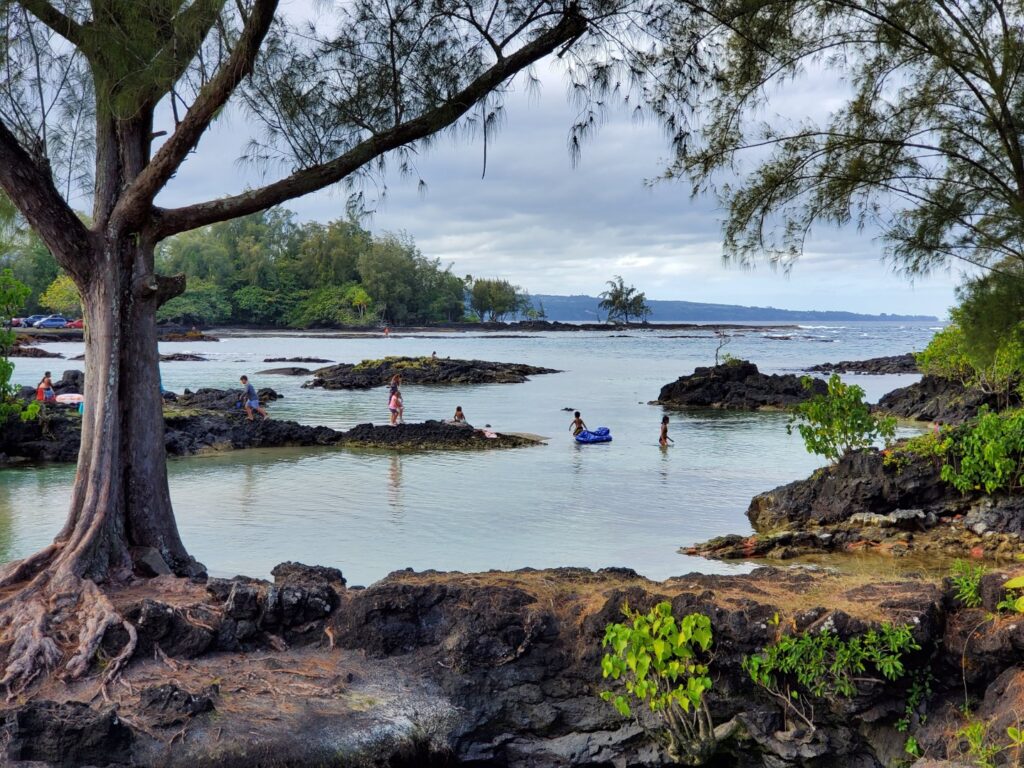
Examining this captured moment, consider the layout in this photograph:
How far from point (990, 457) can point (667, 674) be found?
27.2 feet

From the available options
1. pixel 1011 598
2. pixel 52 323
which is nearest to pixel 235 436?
pixel 1011 598

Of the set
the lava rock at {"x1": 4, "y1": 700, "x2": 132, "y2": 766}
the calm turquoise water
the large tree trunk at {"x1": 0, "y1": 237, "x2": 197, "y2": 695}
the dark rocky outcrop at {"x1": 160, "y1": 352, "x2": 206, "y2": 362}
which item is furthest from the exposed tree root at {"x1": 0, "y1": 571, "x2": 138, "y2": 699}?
the dark rocky outcrop at {"x1": 160, "y1": 352, "x2": 206, "y2": 362}

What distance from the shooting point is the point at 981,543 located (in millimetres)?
12172

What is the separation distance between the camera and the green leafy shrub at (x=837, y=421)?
45.9 ft

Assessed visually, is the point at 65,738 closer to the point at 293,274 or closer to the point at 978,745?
the point at 978,745

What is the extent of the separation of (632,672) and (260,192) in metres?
4.99

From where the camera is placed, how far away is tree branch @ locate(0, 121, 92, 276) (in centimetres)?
774

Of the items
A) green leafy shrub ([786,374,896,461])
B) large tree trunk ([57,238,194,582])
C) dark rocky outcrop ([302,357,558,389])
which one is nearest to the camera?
large tree trunk ([57,238,194,582])

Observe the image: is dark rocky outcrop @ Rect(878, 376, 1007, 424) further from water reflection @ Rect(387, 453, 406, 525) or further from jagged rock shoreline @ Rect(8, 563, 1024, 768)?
jagged rock shoreline @ Rect(8, 563, 1024, 768)

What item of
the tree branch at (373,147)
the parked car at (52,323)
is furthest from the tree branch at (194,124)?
the parked car at (52,323)

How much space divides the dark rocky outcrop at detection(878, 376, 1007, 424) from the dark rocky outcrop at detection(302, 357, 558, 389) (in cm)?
1936

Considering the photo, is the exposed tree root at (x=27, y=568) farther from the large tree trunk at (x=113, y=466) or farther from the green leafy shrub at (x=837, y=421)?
the green leafy shrub at (x=837, y=421)

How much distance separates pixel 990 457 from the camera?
12484 millimetres

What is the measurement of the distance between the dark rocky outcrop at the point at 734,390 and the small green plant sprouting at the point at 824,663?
27909mm
